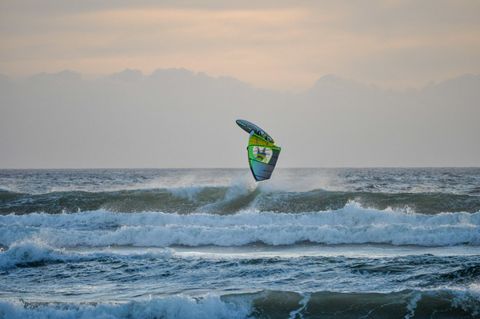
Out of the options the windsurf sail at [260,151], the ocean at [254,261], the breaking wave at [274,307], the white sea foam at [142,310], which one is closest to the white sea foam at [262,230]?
the ocean at [254,261]

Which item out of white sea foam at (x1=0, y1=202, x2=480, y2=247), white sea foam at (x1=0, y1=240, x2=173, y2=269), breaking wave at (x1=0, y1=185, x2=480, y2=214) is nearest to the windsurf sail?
breaking wave at (x1=0, y1=185, x2=480, y2=214)

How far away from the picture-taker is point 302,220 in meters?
24.3

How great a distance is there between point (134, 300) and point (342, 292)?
4.21m

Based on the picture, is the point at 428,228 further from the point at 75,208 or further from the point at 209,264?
the point at 75,208

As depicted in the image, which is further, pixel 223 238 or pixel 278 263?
pixel 223 238

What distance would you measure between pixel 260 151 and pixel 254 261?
13.7 meters

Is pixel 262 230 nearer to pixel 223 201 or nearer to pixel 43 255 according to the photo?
pixel 43 255

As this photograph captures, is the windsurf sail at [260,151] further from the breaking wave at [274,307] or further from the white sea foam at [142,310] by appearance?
the white sea foam at [142,310]

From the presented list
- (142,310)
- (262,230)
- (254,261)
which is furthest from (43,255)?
(262,230)

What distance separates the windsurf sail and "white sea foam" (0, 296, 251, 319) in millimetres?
17252

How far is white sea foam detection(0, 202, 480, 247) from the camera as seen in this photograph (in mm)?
20953

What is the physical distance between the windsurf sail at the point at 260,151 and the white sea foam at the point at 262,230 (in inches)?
223

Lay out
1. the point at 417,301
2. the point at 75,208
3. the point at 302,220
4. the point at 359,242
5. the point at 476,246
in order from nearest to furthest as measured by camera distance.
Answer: the point at 417,301
the point at 476,246
the point at 359,242
the point at 302,220
the point at 75,208

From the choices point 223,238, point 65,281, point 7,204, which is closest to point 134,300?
point 65,281
